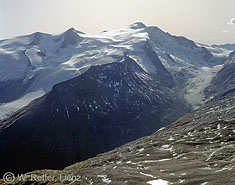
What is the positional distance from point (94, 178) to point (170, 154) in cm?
3264

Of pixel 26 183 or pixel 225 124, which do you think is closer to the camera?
pixel 26 183

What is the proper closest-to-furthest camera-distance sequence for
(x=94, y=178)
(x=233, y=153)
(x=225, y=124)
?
(x=94, y=178) < (x=233, y=153) < (x=225, y=124)

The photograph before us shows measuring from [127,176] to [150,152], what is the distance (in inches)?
1259

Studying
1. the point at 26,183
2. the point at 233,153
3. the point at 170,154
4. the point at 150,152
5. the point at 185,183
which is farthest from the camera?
the point at 150,152

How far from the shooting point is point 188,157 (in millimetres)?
74375

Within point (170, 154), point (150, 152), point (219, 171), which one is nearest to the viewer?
point (219, 171)

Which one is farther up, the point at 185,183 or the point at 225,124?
the point at 185,183

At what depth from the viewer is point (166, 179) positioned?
2201 inches

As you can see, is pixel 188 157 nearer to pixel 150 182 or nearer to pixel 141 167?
pixel 141 167

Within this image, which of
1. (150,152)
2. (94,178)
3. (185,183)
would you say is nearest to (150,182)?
(185,183)

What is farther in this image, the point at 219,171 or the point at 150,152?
the point at 150,152

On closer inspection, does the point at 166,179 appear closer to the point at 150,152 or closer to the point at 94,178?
the point at 94,178

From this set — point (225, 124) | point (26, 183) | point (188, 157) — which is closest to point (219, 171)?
point (188, 157)

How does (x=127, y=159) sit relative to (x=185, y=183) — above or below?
below
